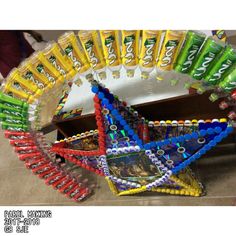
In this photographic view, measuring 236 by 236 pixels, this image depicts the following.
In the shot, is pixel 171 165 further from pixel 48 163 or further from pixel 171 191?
pixel 48 163

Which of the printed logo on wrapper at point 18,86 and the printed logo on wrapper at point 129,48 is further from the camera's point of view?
the printed logo on wrapper at point 18,86

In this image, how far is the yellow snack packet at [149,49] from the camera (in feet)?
3.65

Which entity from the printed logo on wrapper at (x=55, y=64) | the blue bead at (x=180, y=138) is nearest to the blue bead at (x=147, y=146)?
the blue bead at (x=180, y=138)

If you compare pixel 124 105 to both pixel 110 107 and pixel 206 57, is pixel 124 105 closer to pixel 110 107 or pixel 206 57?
pixel 110 107

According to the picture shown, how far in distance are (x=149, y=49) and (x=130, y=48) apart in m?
0.07

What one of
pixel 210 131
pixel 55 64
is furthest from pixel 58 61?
pixel 210 131

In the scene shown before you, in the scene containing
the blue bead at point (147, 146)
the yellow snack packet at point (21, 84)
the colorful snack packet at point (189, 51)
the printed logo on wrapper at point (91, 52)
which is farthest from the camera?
the blue bead at point (147, 146)

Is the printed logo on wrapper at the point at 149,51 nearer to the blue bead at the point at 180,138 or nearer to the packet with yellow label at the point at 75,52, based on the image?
the packet with yellow label at the point at 75,52

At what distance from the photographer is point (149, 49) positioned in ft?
3.81

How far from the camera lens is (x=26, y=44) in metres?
2.08

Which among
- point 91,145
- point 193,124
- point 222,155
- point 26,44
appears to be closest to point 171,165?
point 193,124

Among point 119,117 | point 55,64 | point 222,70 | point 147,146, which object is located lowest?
point 147,146

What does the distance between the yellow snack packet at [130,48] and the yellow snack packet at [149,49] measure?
23 mm

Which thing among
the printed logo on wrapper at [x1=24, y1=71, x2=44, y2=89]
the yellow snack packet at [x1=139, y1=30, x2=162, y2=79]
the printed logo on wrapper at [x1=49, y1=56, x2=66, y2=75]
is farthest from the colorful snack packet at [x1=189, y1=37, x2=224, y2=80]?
the printed logo on wrapper at [x1=24, y1=71, x2=44, y2=89]
